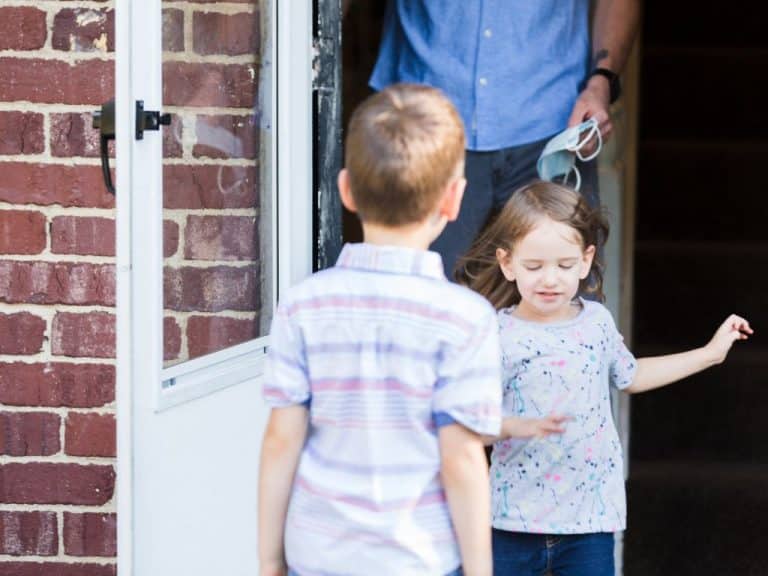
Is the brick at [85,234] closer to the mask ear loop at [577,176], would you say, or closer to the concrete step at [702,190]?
the mask ear loop at [577,176]

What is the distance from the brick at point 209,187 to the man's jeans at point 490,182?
543 mm

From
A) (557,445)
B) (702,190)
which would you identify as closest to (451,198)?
(557,445)

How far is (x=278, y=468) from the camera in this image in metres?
2.20

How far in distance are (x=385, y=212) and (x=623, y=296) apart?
237 cm

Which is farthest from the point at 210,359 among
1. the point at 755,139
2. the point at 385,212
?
the point at 755,139

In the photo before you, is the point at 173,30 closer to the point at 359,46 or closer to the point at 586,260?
the point at 586,260

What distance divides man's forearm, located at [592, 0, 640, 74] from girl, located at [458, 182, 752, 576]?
0.77 meters

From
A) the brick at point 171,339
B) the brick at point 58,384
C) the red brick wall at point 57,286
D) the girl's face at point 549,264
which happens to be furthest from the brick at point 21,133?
the girl's face at point 549,264

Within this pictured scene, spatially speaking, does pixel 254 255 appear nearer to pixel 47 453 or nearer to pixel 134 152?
pixel 134 152

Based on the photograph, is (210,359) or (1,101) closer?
(210,359)

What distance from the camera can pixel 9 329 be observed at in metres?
3.46

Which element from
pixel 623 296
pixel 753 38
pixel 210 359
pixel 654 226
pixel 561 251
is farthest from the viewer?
pixel 753 38

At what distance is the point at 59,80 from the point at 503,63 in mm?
992

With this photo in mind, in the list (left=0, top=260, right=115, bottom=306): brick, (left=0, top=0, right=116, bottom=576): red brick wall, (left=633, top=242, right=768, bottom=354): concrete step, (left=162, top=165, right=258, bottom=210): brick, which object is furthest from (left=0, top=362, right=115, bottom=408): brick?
(left=633, top=242, right=768, bottom=354): concrete step
